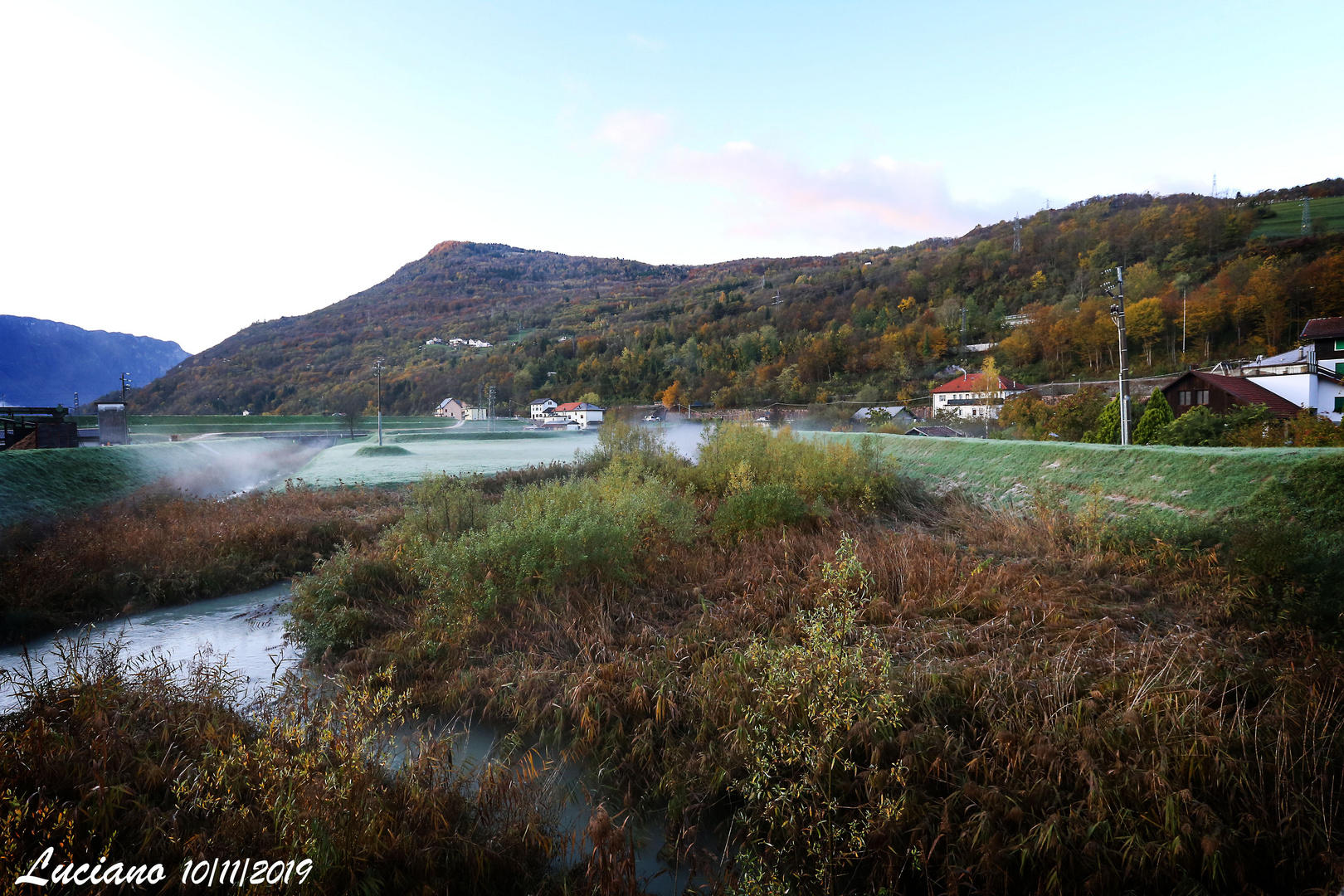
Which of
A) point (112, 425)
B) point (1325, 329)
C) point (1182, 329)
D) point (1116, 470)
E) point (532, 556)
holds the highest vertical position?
point (1182, 329)

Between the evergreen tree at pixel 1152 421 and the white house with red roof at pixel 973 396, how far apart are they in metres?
18.0

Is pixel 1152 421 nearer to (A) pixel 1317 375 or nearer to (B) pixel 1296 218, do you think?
(A) pixel 1317 375

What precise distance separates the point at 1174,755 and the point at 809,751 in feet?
8.05

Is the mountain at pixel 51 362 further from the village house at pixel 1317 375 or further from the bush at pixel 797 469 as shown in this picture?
the village house at pixel 1317 375

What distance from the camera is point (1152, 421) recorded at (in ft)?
71.6

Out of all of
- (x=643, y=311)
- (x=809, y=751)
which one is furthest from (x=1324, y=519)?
(x=643, y=311)

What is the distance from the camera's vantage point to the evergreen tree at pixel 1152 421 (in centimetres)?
2148

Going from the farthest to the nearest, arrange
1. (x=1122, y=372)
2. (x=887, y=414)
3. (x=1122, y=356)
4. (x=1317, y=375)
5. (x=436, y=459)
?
(x=887, y=414)
(x=436, y=459)
(x=1317, y=375)
(x=1122, y=356)
(x=1122, y=372)

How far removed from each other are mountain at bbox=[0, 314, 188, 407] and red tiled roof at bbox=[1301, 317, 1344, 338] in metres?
63.7

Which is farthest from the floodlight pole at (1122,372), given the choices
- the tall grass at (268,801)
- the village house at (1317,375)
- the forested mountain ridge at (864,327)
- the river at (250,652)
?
the forested mountain ridge at (864,327)

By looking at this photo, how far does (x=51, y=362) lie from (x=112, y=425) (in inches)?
630

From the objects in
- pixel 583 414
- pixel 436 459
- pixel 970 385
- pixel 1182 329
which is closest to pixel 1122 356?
pixel 436 459

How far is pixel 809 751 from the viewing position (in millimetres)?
3891

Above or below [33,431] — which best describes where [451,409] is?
above
